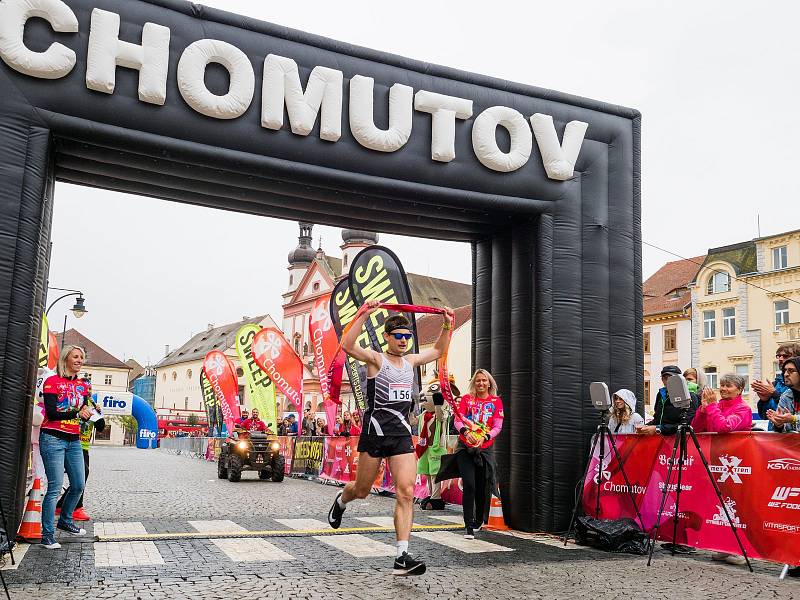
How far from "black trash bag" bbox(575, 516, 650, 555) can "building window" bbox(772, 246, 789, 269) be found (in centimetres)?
4080

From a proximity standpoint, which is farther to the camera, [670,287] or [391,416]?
[670,287]

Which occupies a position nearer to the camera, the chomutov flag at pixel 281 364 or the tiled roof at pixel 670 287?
the chomutov flag at pixel 281 364

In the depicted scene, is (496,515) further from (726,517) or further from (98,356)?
(98,356)

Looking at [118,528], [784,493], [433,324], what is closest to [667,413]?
[784,493]

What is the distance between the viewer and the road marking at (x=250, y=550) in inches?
287

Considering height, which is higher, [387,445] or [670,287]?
[670,287]

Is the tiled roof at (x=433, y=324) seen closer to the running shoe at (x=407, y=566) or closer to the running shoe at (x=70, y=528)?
the running shoe at (x=70, y=528)

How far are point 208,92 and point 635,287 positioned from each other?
5.71 m

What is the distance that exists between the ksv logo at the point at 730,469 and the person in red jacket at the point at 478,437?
2428mm

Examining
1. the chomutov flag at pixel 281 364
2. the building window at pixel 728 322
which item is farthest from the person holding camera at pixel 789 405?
the building window at pixel 728 322

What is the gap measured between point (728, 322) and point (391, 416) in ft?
145

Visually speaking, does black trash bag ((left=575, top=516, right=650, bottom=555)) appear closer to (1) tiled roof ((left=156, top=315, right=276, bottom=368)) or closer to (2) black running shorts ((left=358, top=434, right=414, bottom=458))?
(2) black running shorts ((left=358, top=434, right=414, bottom=458))

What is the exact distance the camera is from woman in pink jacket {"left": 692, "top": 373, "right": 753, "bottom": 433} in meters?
8.09

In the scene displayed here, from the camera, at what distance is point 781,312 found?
44.2m
